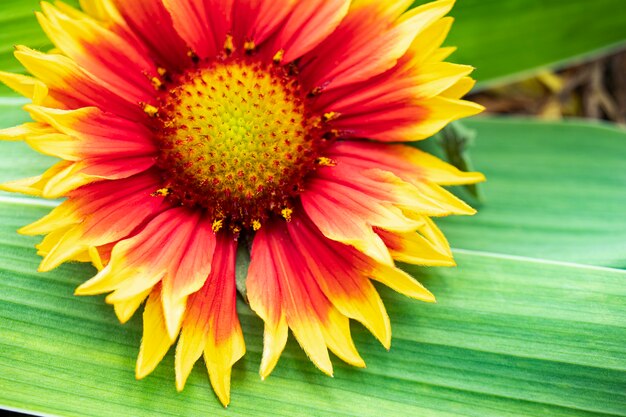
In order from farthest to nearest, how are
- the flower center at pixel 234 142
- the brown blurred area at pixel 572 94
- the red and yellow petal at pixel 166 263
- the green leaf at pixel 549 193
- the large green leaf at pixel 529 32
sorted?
the brown blurred area at pixel 572 94 < the large green leaf at pixel 529 32 < the green leaf at pixel 549 193 < the flower center at pixel 234 142 < the red and yellow petal at pixel 166 263

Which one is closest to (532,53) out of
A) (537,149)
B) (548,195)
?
(537,149)

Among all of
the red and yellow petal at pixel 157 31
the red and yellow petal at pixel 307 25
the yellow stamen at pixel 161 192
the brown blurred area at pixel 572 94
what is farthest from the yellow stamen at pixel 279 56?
the brown blurred area at pixel 572 94

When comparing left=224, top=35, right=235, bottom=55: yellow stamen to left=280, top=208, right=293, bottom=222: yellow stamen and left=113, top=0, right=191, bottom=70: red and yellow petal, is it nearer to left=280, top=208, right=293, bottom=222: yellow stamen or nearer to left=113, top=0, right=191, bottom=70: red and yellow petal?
left=113, top=0, right=191, bottom=70: red and yellow petal

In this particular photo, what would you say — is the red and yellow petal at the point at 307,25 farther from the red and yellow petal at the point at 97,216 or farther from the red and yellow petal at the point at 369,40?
the red and yellow petal at the point at 97,216

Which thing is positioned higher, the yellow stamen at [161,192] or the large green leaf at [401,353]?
the yellow stamen at [161,192]

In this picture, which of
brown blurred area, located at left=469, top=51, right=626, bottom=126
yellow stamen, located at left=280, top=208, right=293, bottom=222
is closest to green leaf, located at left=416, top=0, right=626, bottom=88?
brown blurred area, located at left=469, top=51, right=626, bottom=126

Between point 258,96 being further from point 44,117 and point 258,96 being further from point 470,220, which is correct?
point 470,220
